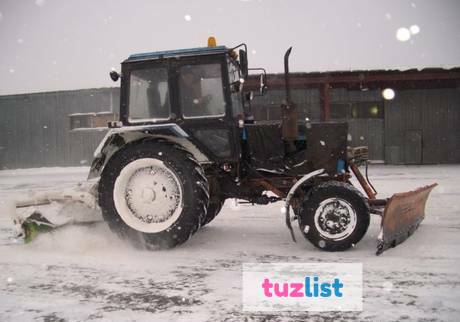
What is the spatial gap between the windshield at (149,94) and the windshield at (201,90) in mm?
202

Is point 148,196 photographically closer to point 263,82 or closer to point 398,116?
point 263,82

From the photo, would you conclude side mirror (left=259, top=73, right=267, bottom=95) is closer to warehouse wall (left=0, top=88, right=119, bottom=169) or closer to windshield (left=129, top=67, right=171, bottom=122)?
windshield (left=129, top=67, right=171, bottom=122)

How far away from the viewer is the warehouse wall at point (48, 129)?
20984 mm

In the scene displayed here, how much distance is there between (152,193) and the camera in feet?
15.0

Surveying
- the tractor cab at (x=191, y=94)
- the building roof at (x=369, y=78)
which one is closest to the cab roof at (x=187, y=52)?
the tractor cab at (x=191, y=94)

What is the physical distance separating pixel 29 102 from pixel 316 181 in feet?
67.6

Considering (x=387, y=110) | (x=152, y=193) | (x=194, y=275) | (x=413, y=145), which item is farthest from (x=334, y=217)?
(x=413, y=145)

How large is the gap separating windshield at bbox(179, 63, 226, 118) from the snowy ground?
60.0 inches

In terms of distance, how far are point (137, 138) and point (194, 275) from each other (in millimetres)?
1766

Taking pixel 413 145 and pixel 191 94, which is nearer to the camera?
pixel 191 94

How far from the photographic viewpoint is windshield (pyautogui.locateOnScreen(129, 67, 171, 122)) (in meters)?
4.80

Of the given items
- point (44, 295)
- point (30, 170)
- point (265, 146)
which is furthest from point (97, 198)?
point (30, 170)

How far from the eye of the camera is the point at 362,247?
4508 mm

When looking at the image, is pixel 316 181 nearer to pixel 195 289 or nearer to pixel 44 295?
pixel 195 289
